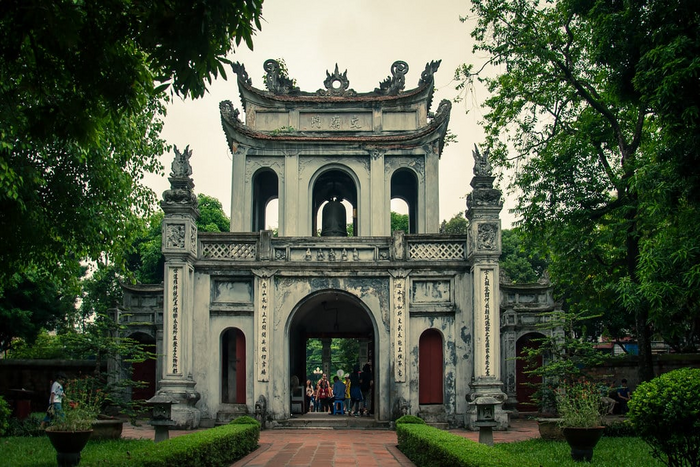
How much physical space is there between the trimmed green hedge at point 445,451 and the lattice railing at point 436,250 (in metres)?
6.06

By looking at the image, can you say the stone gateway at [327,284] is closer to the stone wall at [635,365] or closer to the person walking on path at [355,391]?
the person walking on path at [355,391]

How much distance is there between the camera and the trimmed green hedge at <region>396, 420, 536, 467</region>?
339 inches

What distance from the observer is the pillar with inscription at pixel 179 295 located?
59.3 ft

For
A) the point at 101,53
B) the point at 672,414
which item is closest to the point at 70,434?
the point at 101,53

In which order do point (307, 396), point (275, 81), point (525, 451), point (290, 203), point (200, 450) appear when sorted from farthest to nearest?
point (307, 396), point (275, 81), point (290, 203), point (525, 451), point (200, 450)

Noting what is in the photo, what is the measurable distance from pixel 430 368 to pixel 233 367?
5.60 m

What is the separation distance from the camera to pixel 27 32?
20.4ft

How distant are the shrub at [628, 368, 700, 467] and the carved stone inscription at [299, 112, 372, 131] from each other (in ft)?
50.2

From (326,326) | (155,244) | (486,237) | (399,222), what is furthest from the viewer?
(399,222)

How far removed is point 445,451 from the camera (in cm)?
1002

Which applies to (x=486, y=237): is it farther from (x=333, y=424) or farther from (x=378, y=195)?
(x=333, y=424)

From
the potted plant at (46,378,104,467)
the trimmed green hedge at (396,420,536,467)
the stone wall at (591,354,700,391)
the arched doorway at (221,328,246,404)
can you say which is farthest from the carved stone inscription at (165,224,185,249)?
the stone wall at (591,354,700,391)

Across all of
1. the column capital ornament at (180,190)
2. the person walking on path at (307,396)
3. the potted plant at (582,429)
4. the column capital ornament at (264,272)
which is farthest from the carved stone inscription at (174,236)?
the potted plant at (582,429)

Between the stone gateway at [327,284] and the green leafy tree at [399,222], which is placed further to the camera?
the green leafy tree at [399,222]
